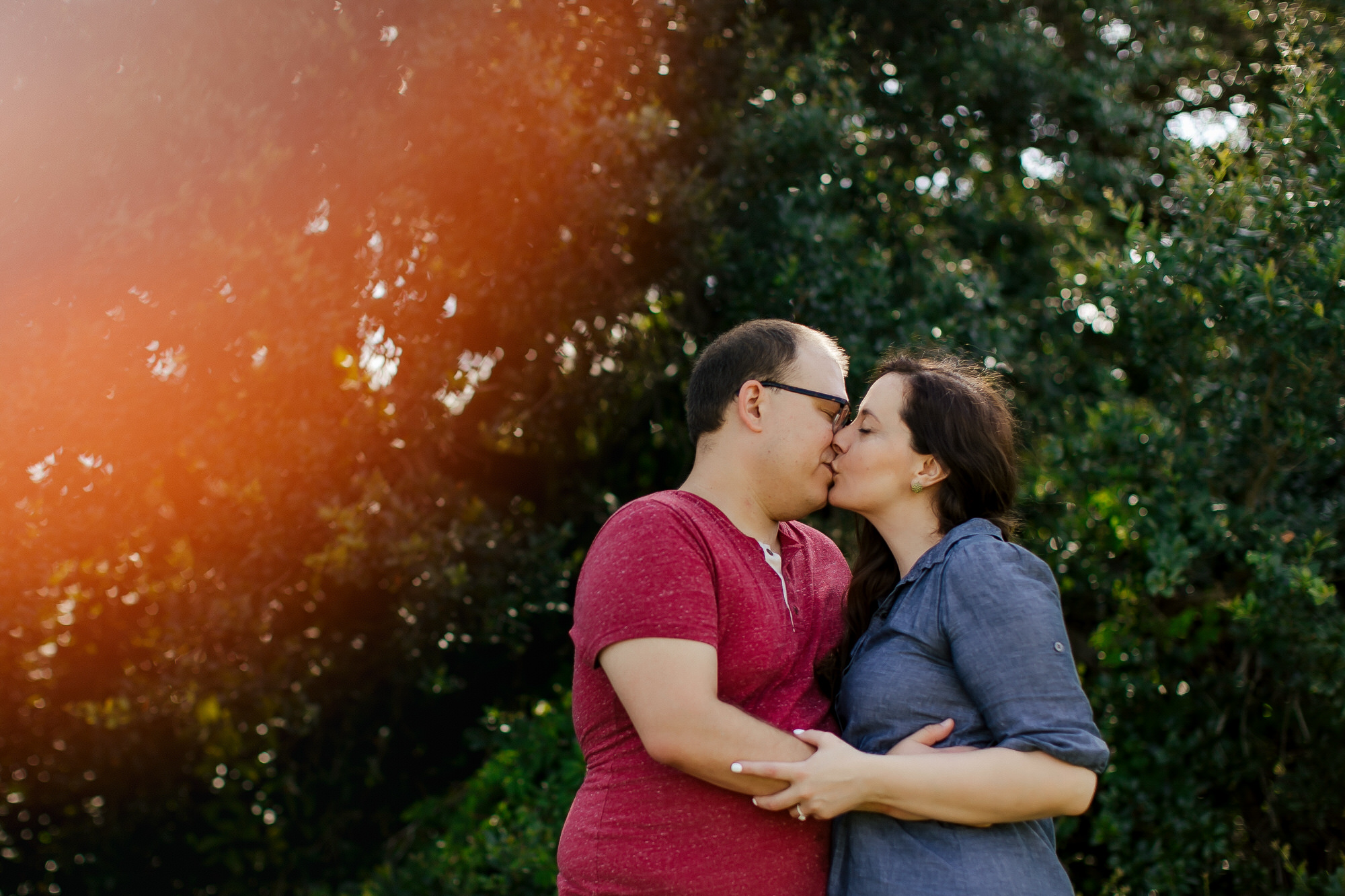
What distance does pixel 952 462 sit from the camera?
105 inches

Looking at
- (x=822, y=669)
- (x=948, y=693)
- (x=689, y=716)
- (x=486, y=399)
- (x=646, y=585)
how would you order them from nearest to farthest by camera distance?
1. (x=689, y=716)
2. (x=646, y=585)
3. (x=948, y=693)
4. (x=822, y=669)
5. (x=486, y=399)

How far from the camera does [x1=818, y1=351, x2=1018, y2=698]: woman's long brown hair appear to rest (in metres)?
2.67

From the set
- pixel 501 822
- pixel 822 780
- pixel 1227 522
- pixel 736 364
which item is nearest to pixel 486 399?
pixel 501 822

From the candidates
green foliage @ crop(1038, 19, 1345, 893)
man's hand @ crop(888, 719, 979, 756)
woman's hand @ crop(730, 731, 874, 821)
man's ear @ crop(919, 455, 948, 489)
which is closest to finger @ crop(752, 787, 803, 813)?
woman's hand @ crop(730, 731, 874, 821)

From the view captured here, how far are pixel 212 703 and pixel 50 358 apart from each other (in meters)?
1.77

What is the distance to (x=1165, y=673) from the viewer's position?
4.58 metres

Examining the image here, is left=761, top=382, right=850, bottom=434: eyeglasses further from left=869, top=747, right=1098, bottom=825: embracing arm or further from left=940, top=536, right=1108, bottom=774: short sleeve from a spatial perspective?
left=869, top=747, right=1098, bottom=825: embracing arm

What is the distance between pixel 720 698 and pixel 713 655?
226 mm

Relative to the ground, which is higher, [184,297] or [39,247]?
[39,247]

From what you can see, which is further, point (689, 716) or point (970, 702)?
point (970, 702)

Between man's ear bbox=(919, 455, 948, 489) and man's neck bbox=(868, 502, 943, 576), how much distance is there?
65mm

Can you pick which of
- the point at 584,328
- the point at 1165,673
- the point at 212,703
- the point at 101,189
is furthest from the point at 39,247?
the point at 1165,673

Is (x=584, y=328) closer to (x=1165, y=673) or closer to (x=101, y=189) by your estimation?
(x=101, y=189)

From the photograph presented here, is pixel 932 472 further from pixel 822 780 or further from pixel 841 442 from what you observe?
pixel 822 780
